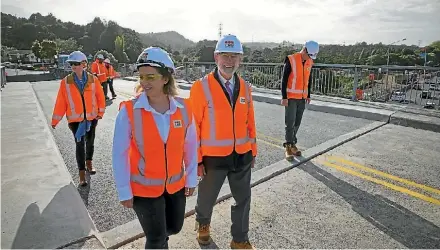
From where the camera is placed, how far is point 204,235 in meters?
2.89

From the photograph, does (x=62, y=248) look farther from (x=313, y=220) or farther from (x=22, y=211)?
(x=313, y=220)

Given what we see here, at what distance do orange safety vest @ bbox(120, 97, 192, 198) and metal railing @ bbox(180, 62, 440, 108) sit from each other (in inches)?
325

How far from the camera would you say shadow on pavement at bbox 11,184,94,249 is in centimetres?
263

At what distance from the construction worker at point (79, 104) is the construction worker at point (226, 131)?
92.5 inches

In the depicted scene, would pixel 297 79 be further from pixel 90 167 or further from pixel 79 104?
pixel 90 167

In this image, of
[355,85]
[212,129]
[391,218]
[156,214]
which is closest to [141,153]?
[156,214]

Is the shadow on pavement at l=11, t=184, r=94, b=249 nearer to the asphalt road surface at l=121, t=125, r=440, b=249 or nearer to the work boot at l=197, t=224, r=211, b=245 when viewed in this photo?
the asphalt road surface at l=121, t=125, r=440, b=249

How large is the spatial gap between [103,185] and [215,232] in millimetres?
2041

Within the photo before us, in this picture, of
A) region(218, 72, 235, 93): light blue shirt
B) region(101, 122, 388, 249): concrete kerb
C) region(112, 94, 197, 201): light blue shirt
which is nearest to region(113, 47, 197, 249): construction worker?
region(112, 94, 197, 201): light blue shirt

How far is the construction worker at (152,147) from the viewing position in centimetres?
204

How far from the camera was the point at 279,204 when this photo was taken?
3.67 metres

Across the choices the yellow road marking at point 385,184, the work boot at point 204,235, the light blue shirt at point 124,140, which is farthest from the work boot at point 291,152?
the light blue shirt at point 124,140

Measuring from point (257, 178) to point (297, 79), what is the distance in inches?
77.2

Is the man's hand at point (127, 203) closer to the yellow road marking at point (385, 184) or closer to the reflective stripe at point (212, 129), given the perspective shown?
the reflective stripe at point (212, 129)
